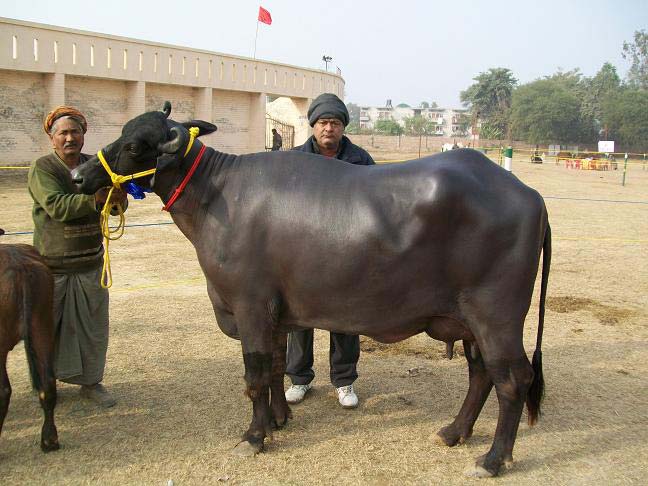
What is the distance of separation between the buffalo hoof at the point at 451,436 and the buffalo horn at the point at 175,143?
263cm

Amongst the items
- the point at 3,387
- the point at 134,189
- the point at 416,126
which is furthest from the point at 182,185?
the point at 416,126

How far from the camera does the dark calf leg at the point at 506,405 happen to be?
3.74 m

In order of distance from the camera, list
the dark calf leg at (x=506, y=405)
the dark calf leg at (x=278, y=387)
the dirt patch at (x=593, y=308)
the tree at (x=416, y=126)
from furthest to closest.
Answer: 1. the tree at (x=416, y=126)
2. the dirt patch at (x=593, y=308)
3. the dark calf leg at (x=278, y=387)
4. the dark calf leg at (x=506, y=405)

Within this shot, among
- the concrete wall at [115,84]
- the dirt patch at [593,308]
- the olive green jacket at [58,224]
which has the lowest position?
the dirt patch at [593,308]

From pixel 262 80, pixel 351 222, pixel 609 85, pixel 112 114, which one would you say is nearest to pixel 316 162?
pixel 351 222

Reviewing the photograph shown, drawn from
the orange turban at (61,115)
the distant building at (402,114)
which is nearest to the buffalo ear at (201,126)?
the orange turban at (61,115)

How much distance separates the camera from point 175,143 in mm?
3738

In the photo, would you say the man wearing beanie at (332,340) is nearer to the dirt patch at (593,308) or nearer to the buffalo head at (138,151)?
the buffalo head at (138,151)

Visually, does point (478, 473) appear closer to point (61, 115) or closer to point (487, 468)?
point (487, 468)

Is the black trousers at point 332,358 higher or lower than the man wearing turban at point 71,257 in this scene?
lower

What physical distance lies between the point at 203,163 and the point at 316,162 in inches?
29.9

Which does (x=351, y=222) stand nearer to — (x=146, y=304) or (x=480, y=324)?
(x=480, y=324)

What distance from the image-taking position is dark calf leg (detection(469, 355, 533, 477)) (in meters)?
3.74

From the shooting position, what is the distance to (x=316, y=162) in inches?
157
